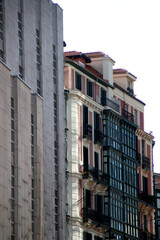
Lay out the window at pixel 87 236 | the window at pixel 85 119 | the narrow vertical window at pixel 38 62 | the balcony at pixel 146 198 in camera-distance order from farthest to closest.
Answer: the balcony at pixel 146 198 → the window at pixel 85 119 → the window at pixel 87 236 → the narrow vertical window at pixel 38 62

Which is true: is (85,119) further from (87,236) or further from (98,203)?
(87,236)

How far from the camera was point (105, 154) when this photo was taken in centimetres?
11219

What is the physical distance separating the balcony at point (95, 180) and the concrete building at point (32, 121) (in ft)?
17.5

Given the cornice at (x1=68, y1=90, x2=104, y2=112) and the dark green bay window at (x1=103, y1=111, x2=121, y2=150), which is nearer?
the cornice at (x1=68, y1=90, x2=104, y2=112)

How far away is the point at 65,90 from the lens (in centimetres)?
10575

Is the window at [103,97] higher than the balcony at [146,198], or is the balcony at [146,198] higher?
the window at [103,97]

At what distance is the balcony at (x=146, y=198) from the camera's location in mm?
120156

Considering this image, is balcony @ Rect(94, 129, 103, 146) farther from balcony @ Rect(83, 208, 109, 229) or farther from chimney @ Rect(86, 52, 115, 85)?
chimney @ Rect(86, 52, 115, 85)

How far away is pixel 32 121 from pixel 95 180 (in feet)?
55.6

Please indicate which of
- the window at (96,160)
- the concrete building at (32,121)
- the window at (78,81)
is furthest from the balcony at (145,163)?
the concrete building at (32,121)

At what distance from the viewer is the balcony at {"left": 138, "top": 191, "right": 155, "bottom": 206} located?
120156 millimetres

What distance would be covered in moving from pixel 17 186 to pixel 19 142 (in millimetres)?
3497

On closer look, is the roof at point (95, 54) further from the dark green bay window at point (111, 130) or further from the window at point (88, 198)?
the window at point (88, 198)

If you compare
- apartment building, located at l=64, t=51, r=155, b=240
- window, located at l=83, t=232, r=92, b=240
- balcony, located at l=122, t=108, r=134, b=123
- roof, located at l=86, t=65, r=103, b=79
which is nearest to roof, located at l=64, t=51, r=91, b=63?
apartment building, located at l=64, t=51, r=155, b=240
